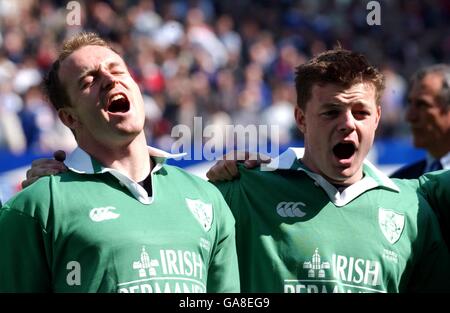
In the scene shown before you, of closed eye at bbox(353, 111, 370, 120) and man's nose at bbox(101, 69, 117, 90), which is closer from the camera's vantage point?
man's nose at bbox(101, 69, 117, 90)

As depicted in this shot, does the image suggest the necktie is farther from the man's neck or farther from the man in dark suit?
the man's neck

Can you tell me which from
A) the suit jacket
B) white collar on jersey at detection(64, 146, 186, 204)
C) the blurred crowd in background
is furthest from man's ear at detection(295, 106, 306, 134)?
the blurred crowd in background

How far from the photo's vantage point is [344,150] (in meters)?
4.73

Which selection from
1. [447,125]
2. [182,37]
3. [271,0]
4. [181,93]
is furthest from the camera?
[271,0]

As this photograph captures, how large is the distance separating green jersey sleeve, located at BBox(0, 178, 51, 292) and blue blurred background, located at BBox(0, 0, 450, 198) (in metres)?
7.43

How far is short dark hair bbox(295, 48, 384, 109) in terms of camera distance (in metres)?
4.71

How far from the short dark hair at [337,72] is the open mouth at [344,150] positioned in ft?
0.82

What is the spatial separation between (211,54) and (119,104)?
12051 mm

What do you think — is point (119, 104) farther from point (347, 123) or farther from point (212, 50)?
point (212, 50)

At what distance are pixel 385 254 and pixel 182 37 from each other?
480 inches

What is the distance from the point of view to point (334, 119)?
15.5ft

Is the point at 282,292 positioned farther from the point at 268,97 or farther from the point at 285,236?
the point at 268,97

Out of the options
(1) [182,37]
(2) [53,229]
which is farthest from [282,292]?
(1) [182,37]

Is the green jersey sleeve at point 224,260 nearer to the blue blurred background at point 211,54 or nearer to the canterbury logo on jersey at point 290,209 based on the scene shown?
the canterbury logo on jersey at point 290,209
